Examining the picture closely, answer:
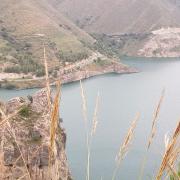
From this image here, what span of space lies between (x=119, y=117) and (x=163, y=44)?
351ft

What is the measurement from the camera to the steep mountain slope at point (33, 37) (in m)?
A: 104

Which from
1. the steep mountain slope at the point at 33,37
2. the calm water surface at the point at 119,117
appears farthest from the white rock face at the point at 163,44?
the calm water surface at the point at 119,117

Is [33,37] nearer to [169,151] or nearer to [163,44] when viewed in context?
[163,44]

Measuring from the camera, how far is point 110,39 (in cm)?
17675

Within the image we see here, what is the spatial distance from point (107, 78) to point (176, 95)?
26.8m

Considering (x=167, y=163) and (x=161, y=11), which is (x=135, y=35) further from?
(x=167, y=163)

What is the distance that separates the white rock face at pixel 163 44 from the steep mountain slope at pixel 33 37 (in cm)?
2261

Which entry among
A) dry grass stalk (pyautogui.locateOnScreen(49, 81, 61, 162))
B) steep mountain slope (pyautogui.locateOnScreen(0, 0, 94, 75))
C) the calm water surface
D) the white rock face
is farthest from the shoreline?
dry grass stalk (pyautogui.locateOnScreen(49, 81, 61, 162))

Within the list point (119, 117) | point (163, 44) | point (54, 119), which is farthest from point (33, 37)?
point (54, 119)

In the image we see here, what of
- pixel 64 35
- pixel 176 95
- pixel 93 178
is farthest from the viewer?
pixel 64 35

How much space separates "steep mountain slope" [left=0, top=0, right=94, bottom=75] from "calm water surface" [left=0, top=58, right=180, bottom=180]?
14.1 m

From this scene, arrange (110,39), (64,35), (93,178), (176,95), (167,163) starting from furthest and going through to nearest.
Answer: (110,39) < (64,35) < (176,95) < (93,178) < (167,163)

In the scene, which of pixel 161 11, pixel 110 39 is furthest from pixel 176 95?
pixel 161 11

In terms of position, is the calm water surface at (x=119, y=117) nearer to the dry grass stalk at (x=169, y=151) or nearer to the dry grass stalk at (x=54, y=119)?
the dry grass stalk at (x=169, y=151)
